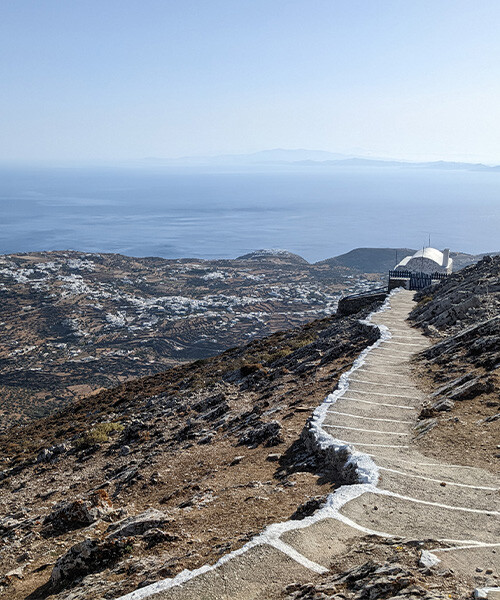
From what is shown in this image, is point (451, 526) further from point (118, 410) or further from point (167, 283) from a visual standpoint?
point (167, 283)

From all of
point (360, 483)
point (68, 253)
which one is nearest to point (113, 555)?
point (360, 483)

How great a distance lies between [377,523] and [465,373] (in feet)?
25.7

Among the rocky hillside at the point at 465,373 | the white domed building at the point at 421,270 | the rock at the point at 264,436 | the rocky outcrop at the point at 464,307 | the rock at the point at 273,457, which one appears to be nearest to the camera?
the rocky hillside at the point at 465,373

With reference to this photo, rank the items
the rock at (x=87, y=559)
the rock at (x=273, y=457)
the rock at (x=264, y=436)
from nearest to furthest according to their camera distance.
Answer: the rock at (x=87, y=559)
the rock at (x=273, y=457)
the rock at (x=264, y=436)

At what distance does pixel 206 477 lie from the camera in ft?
33.6

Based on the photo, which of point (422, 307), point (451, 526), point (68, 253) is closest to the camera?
point (451, 526)

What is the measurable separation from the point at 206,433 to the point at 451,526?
8.34 metres

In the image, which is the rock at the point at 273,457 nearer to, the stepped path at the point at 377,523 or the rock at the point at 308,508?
the stepped path at the point at 377,523

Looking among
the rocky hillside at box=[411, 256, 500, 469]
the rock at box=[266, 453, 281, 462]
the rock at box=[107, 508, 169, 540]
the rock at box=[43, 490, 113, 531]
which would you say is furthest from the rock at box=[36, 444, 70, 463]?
the rocky hillside at box=[411, 256, 500, 469]

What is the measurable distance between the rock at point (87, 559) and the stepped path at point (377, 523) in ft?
5.21

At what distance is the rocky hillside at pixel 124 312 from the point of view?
205ft

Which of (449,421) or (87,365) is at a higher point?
(449,421)

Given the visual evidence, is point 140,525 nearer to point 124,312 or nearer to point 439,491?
point 439,491

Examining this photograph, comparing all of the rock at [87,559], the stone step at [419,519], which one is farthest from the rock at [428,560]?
the rock at [87,559]
